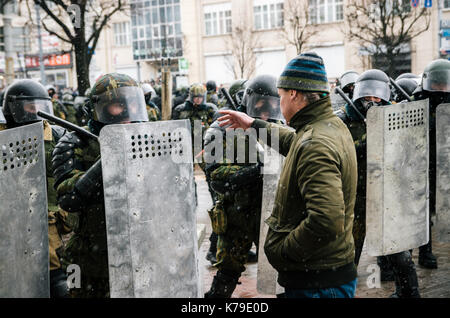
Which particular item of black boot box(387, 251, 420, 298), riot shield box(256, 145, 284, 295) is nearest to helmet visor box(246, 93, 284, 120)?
riot shield box(256, 145, 284, 295)

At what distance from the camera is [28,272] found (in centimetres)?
270

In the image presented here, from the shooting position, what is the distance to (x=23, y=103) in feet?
15.8

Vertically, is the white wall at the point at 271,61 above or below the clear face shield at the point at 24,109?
above

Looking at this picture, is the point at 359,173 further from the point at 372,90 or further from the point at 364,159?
the point at 372,90

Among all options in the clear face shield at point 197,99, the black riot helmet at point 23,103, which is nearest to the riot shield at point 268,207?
the black riot helmet at point 23,103

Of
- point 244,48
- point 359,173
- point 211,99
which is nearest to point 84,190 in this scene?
point 359,173

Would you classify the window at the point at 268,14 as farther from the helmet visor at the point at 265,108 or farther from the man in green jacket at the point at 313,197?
the man in green jacket at the point at 313,197

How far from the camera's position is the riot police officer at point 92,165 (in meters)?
3.48

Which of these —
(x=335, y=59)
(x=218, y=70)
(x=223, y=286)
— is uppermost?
(x=335, y=59)

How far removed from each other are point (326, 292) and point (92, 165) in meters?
1.71

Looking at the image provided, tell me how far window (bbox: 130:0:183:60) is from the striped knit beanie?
120 feet

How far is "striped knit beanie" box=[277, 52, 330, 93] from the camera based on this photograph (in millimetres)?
2816

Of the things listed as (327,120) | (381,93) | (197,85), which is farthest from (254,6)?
(327,120)

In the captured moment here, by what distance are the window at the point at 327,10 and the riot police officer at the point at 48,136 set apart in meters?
30.2
